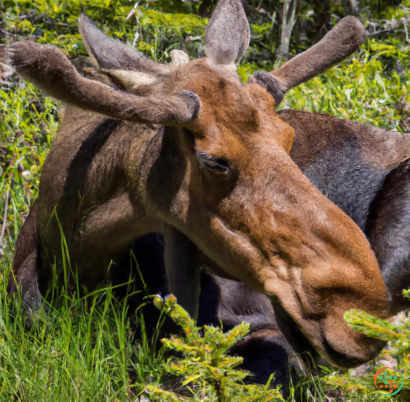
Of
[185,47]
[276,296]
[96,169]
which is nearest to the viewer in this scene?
[276,296]

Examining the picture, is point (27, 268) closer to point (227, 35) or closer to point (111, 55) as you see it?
point (111, 55)

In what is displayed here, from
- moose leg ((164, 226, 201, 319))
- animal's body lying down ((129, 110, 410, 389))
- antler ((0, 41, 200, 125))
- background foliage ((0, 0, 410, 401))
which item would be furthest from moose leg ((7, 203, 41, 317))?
antler ((0, 41, 200, 125))

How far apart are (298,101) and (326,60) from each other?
8.89ft

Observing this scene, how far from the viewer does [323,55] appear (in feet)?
14.9

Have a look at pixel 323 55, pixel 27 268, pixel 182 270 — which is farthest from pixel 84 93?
pixel 27 268

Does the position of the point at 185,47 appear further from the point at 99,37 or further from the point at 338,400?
the point at 338,400

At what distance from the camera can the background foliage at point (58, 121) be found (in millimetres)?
3752

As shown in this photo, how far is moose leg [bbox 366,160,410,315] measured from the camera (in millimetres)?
4391

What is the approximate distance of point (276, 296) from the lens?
367 centimetres

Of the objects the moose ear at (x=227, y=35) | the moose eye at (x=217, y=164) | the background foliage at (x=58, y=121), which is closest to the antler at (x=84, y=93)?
the moose eye at (x=217, y=164)

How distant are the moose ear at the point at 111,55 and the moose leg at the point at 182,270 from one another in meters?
0.98

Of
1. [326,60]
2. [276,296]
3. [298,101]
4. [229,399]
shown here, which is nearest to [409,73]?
[298,101]

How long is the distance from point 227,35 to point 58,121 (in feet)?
10.3

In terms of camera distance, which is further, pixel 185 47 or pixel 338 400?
pixel 185 47
